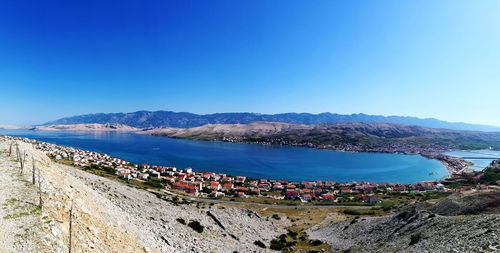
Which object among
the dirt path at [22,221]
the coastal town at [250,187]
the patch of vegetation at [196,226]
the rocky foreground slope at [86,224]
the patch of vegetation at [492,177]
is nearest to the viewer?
the dirt path at [22,221]

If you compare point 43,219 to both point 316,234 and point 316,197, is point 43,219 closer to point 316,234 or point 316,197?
point 316,234

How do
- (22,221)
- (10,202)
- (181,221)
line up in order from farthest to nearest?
1. (181,221)
2. (10,202)
3. (22,221)

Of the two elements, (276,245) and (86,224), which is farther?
(276,245)

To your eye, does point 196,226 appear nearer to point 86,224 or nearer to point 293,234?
point 293,234

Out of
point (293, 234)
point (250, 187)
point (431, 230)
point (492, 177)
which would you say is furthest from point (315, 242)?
point (492, 177)

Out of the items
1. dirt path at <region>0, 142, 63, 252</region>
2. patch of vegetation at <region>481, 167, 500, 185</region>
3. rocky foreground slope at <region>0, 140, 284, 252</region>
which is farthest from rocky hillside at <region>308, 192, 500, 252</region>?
patch of vegetation at <region>481, 167, 500, 185</region>

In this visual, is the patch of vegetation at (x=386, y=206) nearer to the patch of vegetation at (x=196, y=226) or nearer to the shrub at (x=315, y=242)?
the shrub at (x=315, y=242)

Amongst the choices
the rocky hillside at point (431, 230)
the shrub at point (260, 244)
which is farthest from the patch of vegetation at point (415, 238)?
the shrub at point (260, 244)
